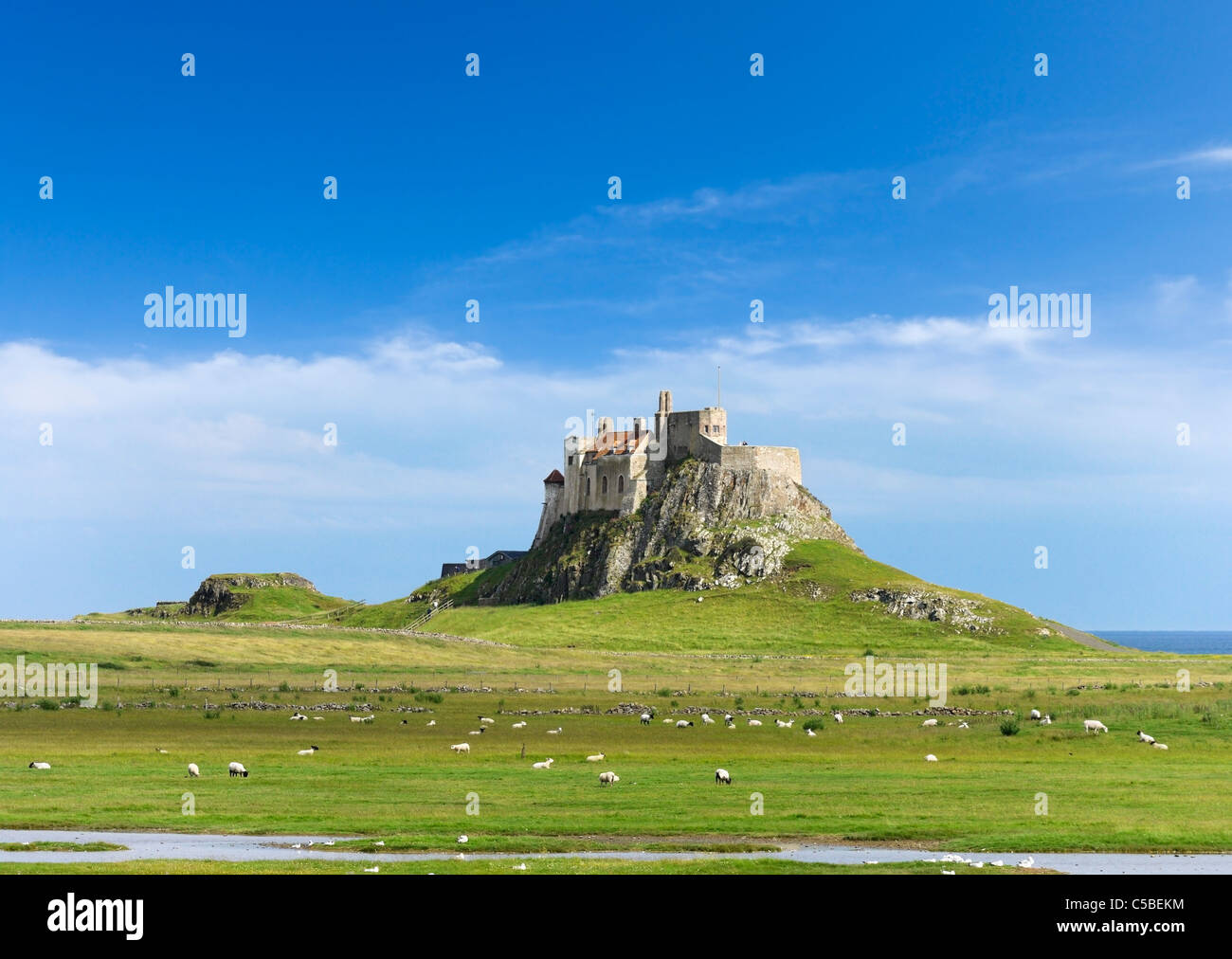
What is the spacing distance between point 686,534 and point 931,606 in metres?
45.0

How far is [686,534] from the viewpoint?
187m

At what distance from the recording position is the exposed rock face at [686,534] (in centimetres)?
18038

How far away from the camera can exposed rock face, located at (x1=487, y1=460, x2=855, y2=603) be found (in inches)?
7101

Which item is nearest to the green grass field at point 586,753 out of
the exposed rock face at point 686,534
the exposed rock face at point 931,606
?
the exposed rock face at point 931,606

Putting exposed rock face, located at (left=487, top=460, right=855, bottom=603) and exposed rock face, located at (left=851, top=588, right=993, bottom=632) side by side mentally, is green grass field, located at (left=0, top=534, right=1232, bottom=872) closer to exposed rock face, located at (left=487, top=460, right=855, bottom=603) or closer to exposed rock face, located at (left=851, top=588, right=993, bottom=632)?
exposed rock face, located at (left=851, top=588, right=993, bottom=632)

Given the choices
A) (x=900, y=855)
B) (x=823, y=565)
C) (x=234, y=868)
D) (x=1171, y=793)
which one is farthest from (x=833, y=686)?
(x=823, y=565)

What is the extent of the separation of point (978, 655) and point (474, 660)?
5223 cm

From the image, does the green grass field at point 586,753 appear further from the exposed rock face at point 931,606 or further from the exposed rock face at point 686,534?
the exposed rock face at point 686,534

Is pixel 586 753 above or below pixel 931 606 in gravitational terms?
below

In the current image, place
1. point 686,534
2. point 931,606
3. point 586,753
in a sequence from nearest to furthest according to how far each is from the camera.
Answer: point 586,753 → point 931,606 → point 686,534

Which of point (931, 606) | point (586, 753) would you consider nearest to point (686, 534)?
point (931, 606)

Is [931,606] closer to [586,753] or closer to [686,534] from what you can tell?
[686,534]
